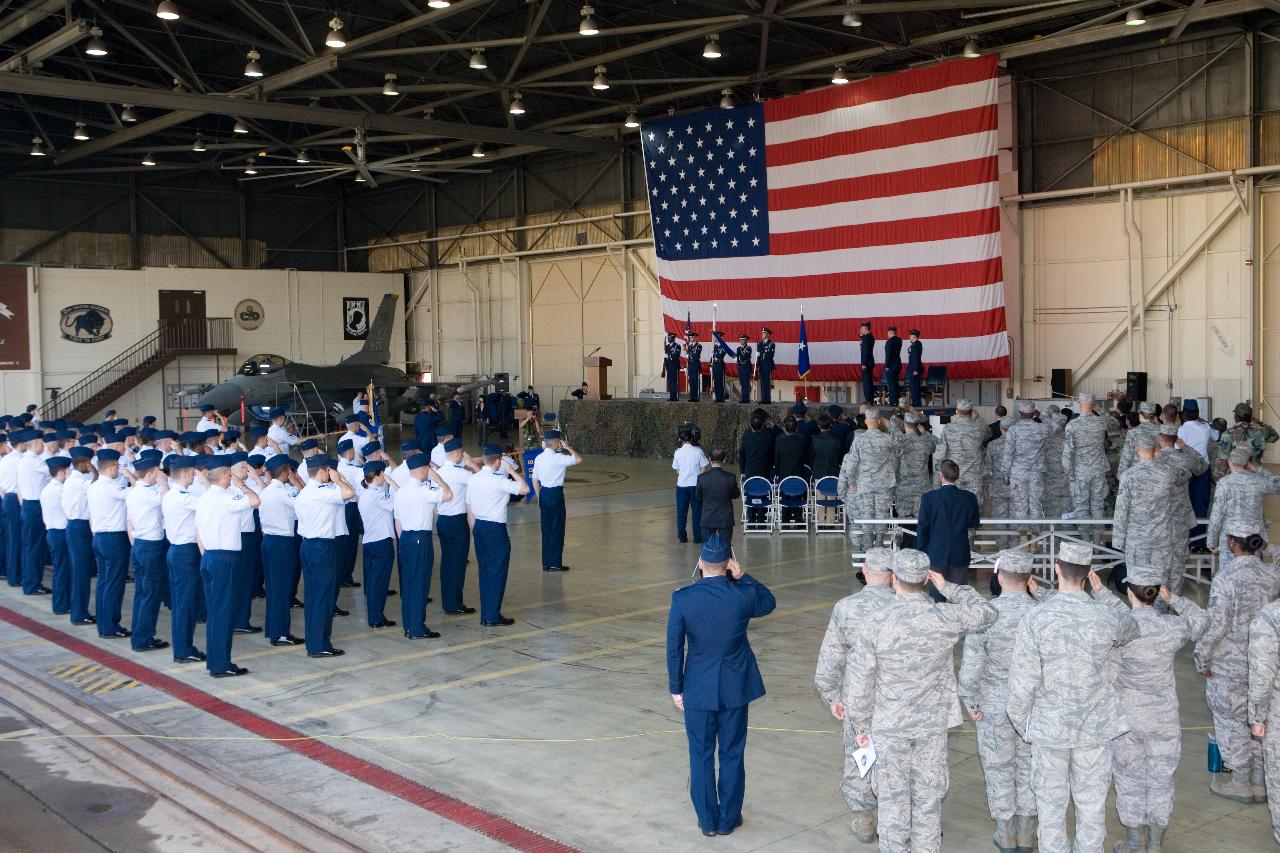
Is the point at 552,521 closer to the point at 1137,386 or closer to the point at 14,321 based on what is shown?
the point at 1137,386

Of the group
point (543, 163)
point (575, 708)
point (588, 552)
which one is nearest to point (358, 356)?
point (543, 163)

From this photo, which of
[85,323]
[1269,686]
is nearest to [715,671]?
[1269,686]

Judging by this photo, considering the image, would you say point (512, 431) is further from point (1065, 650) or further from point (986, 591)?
point (1065, 650)

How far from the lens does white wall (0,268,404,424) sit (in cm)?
3566

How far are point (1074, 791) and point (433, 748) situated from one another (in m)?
4.06

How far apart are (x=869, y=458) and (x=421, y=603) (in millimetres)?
5364

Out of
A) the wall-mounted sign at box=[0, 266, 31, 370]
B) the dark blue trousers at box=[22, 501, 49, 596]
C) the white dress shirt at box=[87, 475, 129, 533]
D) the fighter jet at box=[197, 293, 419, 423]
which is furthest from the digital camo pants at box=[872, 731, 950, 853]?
the wall-mounted sign at box=[0, 266, 31, 370]

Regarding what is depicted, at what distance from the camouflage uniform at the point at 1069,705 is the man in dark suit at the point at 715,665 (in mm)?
1290

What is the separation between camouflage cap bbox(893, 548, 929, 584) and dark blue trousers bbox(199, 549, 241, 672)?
5.88 meters

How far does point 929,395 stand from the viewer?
24.1m

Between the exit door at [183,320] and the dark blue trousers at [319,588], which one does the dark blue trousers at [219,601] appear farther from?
the exit door at [183,320]

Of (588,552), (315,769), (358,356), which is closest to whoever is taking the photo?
(315,769)

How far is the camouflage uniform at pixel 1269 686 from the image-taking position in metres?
5.64

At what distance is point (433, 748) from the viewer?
740 cm
